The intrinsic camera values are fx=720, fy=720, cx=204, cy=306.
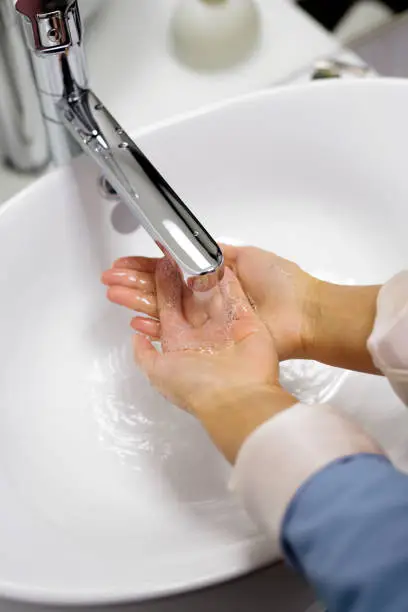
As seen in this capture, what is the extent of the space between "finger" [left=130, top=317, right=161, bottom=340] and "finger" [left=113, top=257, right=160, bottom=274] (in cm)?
4

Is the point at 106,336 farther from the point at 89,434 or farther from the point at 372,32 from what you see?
the point at 372,32

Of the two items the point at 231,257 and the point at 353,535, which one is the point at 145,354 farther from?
the point at 353,535

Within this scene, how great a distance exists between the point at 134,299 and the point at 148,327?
2cm

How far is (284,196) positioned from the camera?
0.66 meters

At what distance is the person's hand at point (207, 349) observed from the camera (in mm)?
467

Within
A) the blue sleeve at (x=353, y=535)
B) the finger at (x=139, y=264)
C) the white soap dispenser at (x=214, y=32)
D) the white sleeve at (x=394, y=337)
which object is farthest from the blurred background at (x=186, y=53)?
the blue sleeve at (x=353, y=535)

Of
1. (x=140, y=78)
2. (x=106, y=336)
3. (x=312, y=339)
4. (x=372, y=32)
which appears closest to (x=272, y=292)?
(x=312, y=339)

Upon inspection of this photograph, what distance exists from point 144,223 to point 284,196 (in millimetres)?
197

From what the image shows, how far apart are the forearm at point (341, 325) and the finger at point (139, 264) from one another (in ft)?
0.42

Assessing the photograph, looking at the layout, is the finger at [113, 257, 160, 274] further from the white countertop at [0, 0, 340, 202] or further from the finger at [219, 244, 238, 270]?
the white countertop at [0, 0, 340, 202]

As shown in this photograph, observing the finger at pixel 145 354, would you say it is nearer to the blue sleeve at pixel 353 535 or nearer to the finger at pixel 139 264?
the finger at pixel 139 264

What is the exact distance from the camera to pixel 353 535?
14.8 inches

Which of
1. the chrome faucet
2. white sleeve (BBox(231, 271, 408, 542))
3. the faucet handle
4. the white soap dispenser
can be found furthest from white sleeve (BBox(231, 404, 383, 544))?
the white soap dispenser

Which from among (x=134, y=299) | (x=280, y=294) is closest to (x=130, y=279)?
(x=134, y=299)
